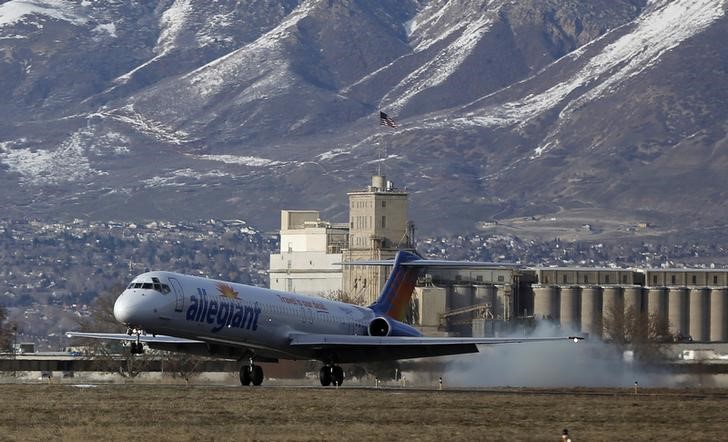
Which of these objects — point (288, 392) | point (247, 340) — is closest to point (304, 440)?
point (288, 392)

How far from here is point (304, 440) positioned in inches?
2483

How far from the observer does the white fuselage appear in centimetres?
9088

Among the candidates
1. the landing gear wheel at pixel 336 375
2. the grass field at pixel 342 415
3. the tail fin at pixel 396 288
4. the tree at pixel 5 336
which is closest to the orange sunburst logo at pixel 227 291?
the grass field at pixel 342 415

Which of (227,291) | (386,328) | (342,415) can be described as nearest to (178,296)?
(227,291)

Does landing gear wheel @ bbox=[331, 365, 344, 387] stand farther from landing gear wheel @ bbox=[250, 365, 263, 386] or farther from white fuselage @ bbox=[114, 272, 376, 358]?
landing gear wheel @ bbox=[250, 365, 263, 386]

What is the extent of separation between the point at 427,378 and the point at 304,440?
52.9m

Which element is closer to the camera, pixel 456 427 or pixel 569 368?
pixel 456 427

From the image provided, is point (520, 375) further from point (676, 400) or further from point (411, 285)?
point (676, 400)

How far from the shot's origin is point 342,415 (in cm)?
7306

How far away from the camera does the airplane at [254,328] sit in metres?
91.2

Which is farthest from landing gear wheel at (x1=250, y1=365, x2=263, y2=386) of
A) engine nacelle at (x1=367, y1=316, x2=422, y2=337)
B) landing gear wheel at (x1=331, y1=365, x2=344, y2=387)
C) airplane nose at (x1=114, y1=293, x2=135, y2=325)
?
engine nacelle at (x1=367, y1=316, x2=422, y2=337)

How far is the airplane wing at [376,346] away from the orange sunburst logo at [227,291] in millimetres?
4070

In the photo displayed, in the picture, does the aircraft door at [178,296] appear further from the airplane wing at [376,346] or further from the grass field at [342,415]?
the airplane wing at [376,346]

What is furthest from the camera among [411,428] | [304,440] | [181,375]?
[181,375]
